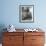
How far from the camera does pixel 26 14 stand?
4168 mm

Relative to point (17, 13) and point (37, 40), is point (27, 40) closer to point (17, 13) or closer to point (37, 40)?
point (37, 40)

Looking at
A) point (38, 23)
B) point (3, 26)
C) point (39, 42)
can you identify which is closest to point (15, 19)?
point (3, 26)

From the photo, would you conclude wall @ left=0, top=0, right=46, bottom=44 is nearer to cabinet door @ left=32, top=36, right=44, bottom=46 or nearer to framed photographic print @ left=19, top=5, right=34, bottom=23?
framed photographic print @ left=19, top=5, right=34, bottom=23

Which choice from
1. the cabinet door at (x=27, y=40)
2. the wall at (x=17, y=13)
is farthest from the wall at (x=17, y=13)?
the cabinet door at (x=27, y=40)

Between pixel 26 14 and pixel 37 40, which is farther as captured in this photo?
pixel 26 14

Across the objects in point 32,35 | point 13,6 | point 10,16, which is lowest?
point 32,35

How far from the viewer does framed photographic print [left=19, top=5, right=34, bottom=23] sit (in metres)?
4.13

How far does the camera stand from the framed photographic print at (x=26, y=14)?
4133 millimetres

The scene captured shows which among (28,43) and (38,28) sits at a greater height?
(38,28)

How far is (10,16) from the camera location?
417 cm

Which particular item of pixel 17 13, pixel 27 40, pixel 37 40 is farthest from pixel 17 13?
pixel 37 40

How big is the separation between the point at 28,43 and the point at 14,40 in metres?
0.42

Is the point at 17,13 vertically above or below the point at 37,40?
above

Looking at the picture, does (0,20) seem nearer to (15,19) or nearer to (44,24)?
(15,19)
